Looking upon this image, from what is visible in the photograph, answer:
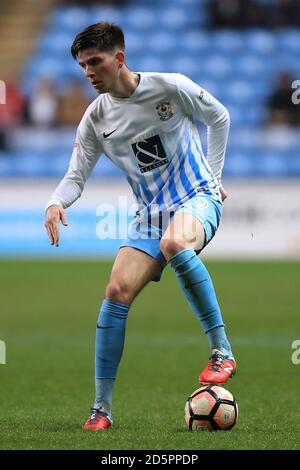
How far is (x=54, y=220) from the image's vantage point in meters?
4.99

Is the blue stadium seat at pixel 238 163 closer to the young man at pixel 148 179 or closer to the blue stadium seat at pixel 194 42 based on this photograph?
A: the blue stadium seat at pixel 194 42

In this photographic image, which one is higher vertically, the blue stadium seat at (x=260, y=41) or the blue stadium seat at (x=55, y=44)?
the blue stadium seat at (x=55, y=44)

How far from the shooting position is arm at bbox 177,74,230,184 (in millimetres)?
5176

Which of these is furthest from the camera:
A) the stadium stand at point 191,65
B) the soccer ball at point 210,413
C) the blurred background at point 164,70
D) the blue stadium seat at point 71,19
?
the blue stadium seat at point 71,19

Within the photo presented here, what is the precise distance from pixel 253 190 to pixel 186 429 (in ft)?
35.4

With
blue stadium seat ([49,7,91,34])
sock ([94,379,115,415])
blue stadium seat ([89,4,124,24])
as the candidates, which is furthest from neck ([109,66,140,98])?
blue stadium seat ([49,7,91,34])

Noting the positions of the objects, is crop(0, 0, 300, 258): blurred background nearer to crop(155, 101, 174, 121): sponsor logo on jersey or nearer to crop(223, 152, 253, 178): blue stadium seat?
crop(223, 152, 253, 178): blue stadium seat

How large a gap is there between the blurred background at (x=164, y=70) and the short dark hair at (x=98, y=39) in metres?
9.17

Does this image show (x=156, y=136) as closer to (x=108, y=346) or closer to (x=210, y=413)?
(x=108, y=346)

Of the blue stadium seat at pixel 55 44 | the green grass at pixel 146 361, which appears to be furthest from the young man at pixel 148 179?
the blue stadium seat at pixel 55 44

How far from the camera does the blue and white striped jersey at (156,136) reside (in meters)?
5.17

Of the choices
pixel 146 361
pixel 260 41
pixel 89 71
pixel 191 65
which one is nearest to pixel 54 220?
pixel 89 71
